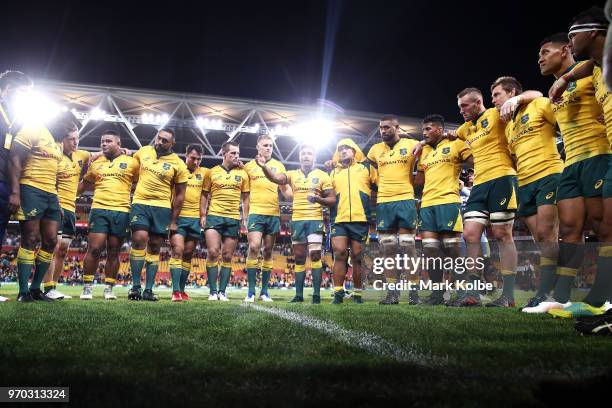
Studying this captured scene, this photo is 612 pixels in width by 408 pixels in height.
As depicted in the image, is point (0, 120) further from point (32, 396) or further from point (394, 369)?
point (394, 369)

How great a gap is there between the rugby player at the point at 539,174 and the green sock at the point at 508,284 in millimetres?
674

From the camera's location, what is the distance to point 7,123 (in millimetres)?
4340

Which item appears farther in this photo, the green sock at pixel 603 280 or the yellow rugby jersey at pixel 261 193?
the yellow rugby jersey at pixel 261 193

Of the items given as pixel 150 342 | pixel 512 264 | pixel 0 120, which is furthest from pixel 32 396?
pixel 512 264

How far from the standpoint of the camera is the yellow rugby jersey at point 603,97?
3.25 m

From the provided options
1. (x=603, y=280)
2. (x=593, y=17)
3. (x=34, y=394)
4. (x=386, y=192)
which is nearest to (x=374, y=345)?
(x=34, y=394)

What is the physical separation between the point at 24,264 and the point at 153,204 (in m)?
1.94

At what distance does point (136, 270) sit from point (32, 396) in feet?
17.5

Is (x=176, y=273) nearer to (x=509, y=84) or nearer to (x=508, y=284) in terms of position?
(x=508, y=284)

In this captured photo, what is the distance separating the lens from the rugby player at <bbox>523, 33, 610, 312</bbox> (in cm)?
353

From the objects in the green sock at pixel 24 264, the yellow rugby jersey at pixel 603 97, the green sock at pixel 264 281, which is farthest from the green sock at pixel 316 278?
the yellow rugby jersey at pixel 603 97

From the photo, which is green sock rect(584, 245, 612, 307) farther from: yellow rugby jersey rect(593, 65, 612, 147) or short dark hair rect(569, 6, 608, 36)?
short dark hair rect(569, 6, 608, 36)

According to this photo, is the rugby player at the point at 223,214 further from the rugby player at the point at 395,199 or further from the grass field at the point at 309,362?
the grass field at the point at 309,362

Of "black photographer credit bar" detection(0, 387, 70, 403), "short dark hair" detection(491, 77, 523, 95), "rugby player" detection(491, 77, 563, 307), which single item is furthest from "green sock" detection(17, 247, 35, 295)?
"short dark hair" detection(491, 77, 523, 95)
